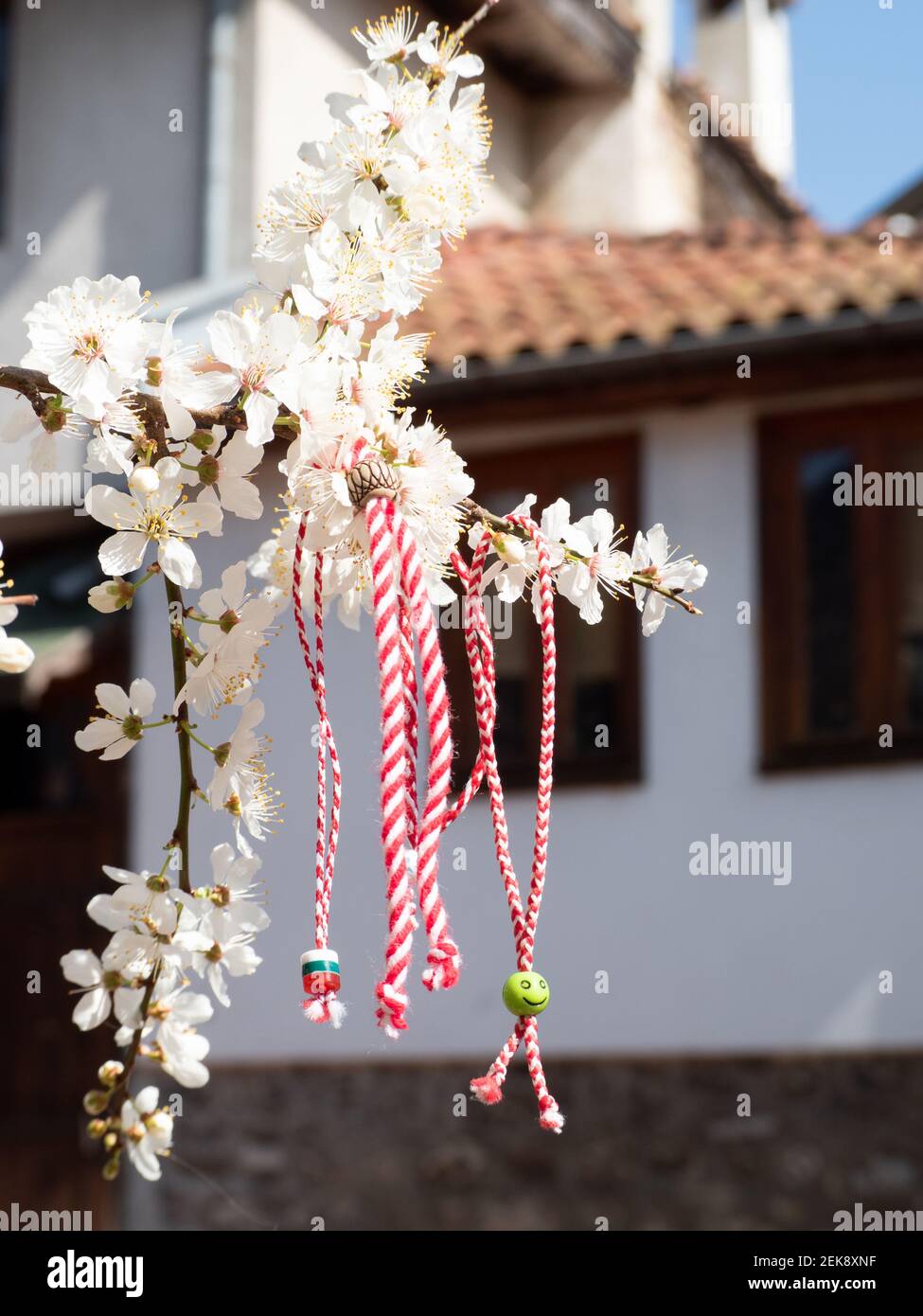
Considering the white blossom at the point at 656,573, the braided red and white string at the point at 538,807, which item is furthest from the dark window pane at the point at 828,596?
the braided red and white string at the point at 538,807

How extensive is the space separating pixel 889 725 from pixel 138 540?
17.5 feet

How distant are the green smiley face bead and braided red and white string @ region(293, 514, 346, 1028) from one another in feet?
0.43

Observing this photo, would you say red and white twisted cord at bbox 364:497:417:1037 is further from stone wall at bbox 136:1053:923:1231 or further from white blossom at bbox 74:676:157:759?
stone wall at bbox 136:1053:923:1231

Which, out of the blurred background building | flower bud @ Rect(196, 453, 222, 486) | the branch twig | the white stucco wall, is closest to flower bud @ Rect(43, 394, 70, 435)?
flower bud @ Rect(196, 453, 222, 486)

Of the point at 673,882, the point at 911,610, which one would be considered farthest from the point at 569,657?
the point at 911,610

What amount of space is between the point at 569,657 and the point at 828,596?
1092 millimetres

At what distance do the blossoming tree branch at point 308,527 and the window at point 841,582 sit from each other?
5068 millimetres

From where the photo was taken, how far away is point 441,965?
123 cm

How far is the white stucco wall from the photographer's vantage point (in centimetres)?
627

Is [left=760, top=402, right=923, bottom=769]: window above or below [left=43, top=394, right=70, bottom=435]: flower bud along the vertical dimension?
above

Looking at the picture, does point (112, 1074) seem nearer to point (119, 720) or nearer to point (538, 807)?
point (119, 720)

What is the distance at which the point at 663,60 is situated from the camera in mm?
10805

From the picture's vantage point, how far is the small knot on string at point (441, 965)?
4.02 ft
